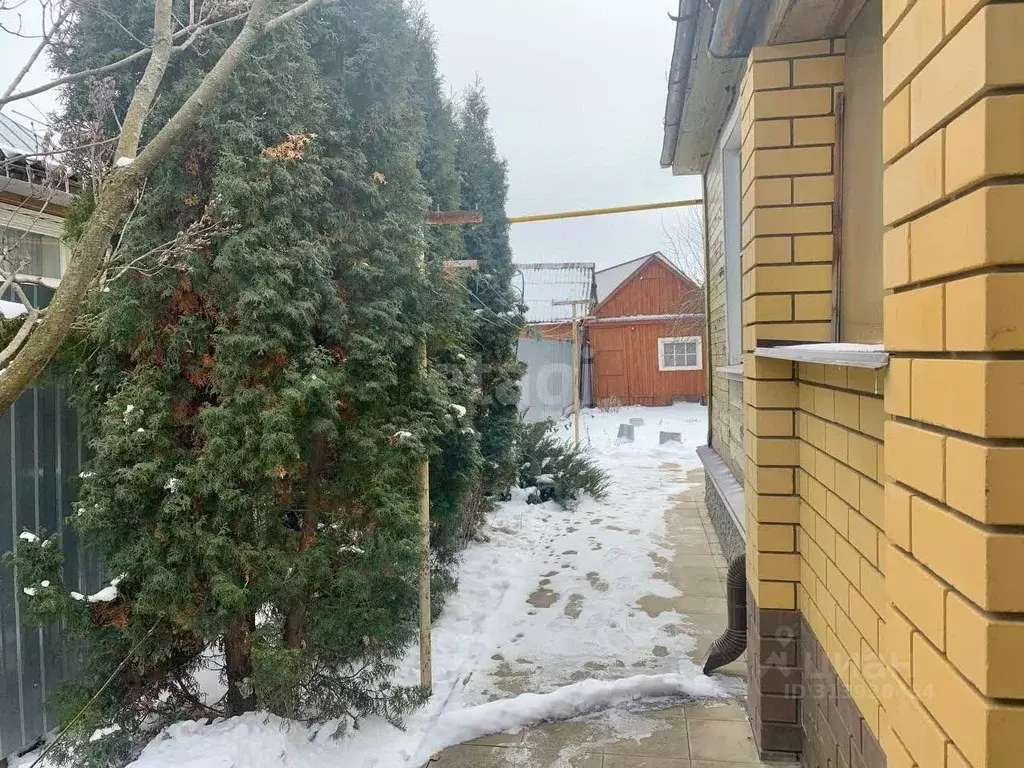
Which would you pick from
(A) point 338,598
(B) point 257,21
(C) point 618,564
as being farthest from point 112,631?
(C) point 618,564

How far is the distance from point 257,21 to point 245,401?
5.31 ft

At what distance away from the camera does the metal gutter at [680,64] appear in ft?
11.7

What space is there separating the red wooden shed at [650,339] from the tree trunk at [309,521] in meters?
19.6

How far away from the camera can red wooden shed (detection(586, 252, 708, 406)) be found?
2228cm

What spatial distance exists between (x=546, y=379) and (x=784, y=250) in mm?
13936

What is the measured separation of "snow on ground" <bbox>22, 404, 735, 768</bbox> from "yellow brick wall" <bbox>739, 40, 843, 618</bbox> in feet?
4.24

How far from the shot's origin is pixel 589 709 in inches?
134

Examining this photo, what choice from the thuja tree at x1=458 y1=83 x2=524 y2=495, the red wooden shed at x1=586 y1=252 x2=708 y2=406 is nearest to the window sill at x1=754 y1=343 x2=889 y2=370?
the thuja tree at x1=458 y1=83 x2=524 y2=495

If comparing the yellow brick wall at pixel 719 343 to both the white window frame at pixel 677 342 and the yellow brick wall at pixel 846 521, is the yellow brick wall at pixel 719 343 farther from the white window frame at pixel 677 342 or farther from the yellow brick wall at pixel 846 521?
the white window frame at pixel 677 342

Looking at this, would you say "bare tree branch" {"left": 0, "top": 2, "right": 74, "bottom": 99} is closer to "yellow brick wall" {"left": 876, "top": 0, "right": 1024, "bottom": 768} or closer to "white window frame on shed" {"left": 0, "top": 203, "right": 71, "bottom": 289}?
"white window frame on shed" {"left": 0, "top": 203, "right": 71, "bottom": 289}

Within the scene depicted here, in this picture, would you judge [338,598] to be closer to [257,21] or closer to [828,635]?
[828,635]

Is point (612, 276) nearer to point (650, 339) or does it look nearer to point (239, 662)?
point (650, 339)

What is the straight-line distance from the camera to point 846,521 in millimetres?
2068

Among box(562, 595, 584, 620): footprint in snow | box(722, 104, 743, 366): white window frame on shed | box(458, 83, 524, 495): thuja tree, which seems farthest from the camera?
box(458, 83, 524, 495): thuja tree
